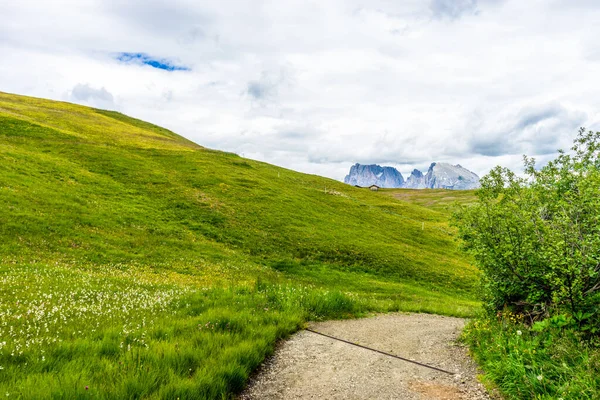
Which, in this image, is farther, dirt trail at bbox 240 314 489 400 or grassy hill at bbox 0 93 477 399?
dirt trail at bbox 240 314 489 400

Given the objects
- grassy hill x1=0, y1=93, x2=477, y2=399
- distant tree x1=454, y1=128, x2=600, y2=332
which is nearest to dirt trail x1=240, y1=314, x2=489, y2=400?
grassy hill x1=0, y1=93, x2=477, y2=399

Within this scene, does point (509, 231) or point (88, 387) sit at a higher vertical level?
point (509, 231)

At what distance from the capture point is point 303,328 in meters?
11.3

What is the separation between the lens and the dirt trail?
7.10m

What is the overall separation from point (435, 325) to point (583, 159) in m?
7.81

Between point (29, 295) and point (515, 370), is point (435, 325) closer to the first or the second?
point (515, 370)

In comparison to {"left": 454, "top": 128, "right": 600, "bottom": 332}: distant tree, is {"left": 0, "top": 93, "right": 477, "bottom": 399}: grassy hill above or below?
below

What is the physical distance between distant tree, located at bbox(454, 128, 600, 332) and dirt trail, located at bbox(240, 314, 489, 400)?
94.4 inches

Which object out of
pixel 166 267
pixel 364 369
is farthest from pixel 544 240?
pixel 166 267

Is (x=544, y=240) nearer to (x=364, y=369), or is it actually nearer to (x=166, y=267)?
(x=364, y=369)

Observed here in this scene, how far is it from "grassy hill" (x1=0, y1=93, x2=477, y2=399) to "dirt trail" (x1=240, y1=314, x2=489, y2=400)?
2.25ft

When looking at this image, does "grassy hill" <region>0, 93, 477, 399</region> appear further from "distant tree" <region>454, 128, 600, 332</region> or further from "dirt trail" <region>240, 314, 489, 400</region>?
"distant tree" <region>454, 128, 600, 332</region>

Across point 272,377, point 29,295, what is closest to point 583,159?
point 272,377

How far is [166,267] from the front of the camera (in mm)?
24234
